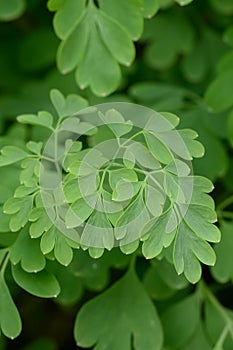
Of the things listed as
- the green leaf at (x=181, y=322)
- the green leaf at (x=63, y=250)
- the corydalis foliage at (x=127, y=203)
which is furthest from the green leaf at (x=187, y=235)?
the green leaf at (x=181, y=322)

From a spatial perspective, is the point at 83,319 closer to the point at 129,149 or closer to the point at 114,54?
the point at 129,149

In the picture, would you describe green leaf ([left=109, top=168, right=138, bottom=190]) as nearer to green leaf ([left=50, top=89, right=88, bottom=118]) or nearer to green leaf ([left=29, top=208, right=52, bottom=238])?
green leaf ([left=29, top=208, right=52, bottom=238])

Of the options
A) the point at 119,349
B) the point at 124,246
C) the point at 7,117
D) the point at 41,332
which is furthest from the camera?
the point at 41,332

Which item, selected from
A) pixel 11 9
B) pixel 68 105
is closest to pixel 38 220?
pixel 68 105

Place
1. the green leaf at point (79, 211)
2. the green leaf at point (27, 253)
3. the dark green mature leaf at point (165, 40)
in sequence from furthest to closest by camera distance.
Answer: the dark green mature leaf at point (165, 40) < the green leaf at point (27, 253) < the green leaf at point (79, 211)

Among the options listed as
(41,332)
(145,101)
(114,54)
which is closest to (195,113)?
(145,101)

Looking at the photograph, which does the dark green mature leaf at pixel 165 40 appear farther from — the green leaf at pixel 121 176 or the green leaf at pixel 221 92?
the green leaf at pixel 121 176

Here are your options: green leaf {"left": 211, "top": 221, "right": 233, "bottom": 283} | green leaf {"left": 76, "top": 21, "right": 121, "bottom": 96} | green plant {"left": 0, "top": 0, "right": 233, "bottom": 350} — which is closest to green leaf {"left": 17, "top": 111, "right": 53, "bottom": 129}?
green plant {"left": 0, "top": 0, "right": 233, "bottom": 350}

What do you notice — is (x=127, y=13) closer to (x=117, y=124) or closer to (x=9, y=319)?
(x=117, y=124)
